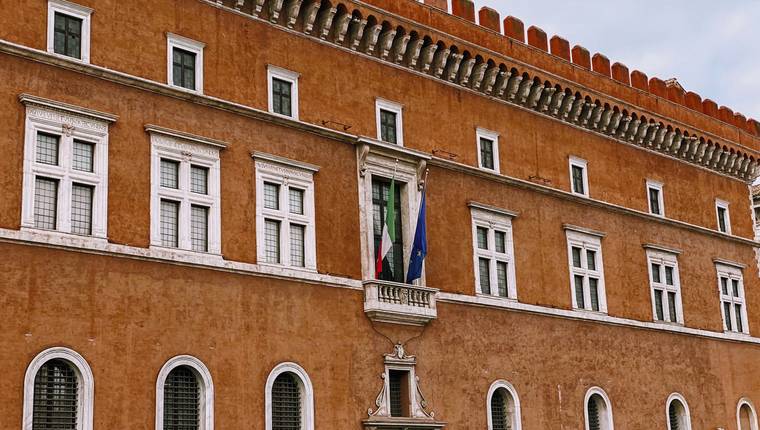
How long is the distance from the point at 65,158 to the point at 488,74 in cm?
1040

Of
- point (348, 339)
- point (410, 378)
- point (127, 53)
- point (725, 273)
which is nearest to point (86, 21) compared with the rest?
point (127, 53)

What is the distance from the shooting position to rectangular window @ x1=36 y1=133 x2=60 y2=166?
53.9 feet

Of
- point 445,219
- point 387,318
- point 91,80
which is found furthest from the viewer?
point 445,219

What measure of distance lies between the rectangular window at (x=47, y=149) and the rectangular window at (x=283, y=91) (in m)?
4.39

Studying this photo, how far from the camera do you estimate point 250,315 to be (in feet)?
59.8

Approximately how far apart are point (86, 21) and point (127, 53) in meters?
0.82

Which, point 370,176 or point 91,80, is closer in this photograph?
point 91,80

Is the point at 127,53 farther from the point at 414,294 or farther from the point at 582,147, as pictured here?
the point at 582,147

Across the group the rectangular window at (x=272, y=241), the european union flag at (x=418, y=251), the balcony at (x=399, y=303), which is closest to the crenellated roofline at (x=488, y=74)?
the european union flag at (x=418, y=251)

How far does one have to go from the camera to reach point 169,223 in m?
17.7

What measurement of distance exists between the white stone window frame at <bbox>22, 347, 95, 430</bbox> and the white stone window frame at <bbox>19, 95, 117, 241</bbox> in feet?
5.96

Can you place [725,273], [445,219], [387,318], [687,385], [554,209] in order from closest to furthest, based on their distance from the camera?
[387,318], [445,219], [554,209], [687,385], [725,273]

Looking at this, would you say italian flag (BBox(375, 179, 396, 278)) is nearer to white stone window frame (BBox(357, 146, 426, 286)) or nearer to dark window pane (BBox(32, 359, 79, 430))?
white stone window frame (BBox(357, 146, 426, 286))

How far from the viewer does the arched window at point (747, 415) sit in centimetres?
2833
